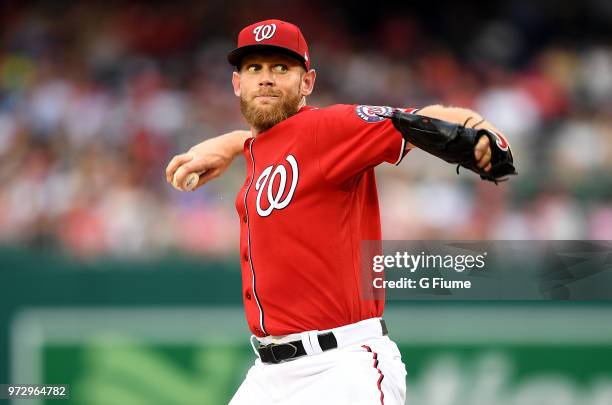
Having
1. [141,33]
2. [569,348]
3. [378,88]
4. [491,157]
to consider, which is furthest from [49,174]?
[491,157]

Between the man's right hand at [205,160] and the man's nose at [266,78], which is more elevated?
the man's nose at [266,78]

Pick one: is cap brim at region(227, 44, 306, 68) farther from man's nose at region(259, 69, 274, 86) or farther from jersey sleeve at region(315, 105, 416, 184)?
jersey sleeve at region(315, 105, 416, 184)

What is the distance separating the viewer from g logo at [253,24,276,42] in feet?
11.3

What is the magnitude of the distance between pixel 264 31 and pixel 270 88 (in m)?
0.22

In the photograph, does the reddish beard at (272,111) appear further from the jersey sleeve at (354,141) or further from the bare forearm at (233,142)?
the bare forearm at (233,142)

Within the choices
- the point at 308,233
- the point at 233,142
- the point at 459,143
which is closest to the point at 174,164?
the point at 233,142

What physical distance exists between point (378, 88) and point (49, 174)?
326cm

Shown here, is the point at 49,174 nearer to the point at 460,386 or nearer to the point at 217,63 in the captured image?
the point at 217,63

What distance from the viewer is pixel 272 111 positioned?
3.46 m

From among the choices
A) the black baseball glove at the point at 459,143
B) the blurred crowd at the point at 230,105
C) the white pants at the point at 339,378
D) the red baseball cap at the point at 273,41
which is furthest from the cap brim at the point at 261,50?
the blurred crowd at the point at 230,105

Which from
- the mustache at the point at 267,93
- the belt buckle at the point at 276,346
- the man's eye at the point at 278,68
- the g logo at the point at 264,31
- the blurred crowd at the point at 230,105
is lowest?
the belt buckle at the point at 276,346

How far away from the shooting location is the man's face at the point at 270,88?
346 centimetres

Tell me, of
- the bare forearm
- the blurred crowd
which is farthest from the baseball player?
the blurred crowd

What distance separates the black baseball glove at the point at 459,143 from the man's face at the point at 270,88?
714 mm
